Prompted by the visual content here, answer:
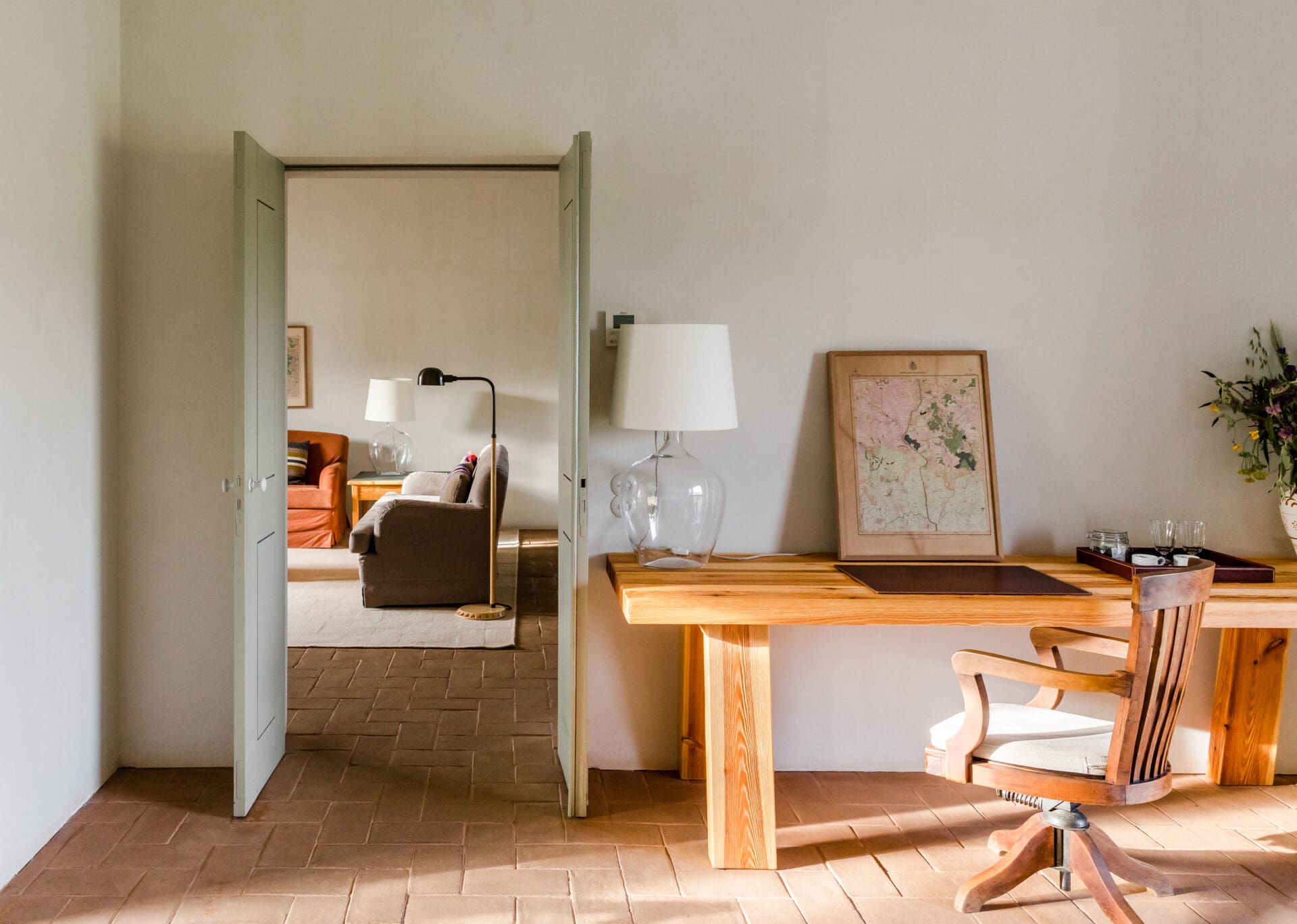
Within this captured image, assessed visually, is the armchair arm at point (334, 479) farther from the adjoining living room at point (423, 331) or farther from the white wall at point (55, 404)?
the white wall at point (55, 404)

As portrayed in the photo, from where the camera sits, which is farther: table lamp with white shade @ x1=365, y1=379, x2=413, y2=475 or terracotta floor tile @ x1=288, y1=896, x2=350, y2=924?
table lamp with white shade @ x1=365, y1=379, x2=413, y2=475

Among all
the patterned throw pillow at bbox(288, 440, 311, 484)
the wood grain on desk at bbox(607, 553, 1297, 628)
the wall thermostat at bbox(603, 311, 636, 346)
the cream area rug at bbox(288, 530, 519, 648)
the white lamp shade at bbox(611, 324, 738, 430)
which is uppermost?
the wall thermostat at bbox(603, 311, 636, 346)

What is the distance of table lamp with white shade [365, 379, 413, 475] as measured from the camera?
27.3 ft

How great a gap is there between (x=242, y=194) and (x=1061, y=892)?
3.08 m

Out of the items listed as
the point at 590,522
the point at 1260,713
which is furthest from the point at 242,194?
the point at 1260,713

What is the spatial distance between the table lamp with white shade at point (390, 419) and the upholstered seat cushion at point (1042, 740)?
6447 millimetres

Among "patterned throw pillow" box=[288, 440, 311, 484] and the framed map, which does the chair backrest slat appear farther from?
"patterned throw pillow" box=[288, 440, 311, 484]

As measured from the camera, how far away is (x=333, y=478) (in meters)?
8.07

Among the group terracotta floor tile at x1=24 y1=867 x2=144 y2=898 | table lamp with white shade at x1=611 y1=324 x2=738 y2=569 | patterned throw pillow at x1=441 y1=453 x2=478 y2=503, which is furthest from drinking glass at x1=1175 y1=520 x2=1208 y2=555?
patterned throw pillow at x1=441 y1=453 x2=478 y2=503

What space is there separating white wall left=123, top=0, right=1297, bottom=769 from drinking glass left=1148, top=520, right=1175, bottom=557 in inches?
9.9

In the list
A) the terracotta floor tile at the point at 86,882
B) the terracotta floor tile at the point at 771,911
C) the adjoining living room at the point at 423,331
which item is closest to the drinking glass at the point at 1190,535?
the terracotta floor tile at the point at 771,911

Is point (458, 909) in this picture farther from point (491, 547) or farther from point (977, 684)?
point (491, 547)

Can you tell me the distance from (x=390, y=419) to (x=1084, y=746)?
673 cm

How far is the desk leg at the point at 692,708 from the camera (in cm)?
347
